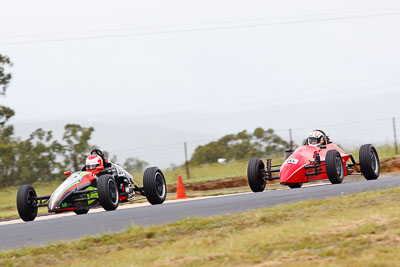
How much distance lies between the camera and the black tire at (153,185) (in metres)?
17.7

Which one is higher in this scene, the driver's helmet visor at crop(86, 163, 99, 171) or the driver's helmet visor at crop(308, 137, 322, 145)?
the driver's helmet visor at crop(308, 137, 322, 145)

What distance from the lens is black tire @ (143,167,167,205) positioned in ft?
58.0

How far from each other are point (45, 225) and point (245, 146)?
2272 cm

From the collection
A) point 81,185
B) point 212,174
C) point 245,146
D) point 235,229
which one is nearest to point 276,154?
point 245,146

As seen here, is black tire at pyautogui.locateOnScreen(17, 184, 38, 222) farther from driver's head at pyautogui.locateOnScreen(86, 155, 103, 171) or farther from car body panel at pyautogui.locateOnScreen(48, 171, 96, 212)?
driver's head at pyautogui.locateOnScreen(86, 155, 103, 171)

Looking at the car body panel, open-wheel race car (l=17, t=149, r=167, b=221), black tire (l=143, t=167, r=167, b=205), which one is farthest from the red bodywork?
the car body panel

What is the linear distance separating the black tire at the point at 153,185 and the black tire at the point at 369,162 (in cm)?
540

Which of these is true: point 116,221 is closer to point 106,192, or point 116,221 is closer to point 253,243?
→ point 106,192

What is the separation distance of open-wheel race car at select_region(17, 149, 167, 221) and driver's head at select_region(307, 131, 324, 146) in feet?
14.9

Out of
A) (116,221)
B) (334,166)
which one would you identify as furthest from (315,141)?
(116,221)

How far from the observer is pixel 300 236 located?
8.21 m

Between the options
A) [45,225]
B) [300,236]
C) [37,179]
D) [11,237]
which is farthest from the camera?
[37,179]

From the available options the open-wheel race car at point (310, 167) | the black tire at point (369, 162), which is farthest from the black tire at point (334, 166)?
the black tire at point (369, 162)

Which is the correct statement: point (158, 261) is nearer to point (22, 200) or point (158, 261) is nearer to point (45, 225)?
point (45, 225)
